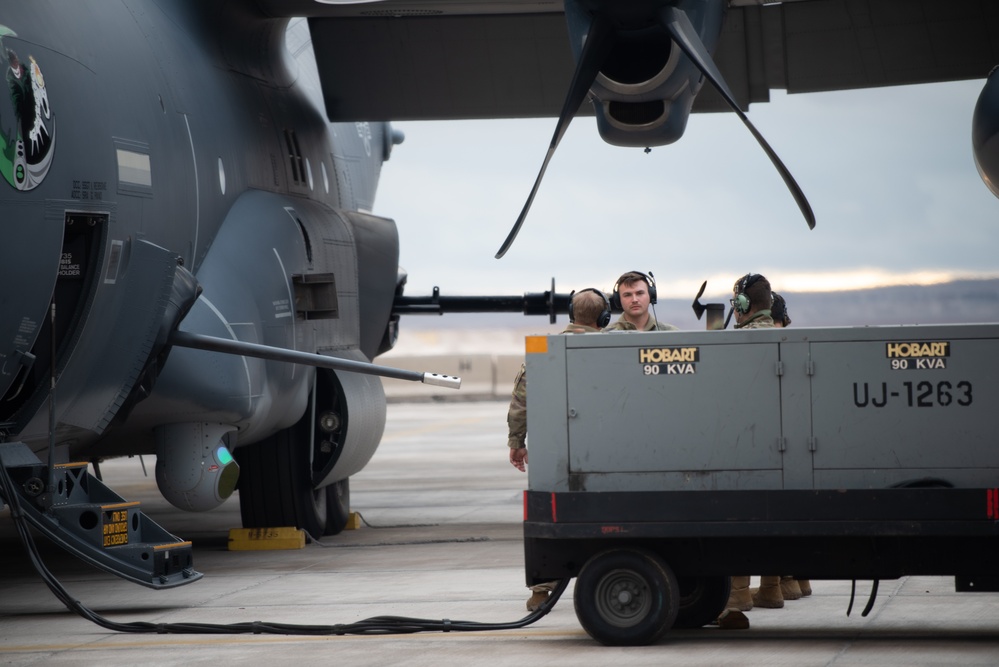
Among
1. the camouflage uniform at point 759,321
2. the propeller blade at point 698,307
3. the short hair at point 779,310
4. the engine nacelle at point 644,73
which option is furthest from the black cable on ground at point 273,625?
Answer: the engine nacelle at point 644,73

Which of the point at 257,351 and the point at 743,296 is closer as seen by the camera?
the point at 743,296

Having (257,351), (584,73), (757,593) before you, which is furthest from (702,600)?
(584,73)

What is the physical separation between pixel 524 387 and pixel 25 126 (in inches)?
121

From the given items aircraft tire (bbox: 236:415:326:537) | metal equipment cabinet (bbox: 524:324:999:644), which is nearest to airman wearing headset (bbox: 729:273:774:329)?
metal equipment cabinet (bbox: 524:324:999:644)

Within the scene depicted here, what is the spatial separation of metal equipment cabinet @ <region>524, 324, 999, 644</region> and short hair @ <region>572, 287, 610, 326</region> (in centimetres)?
92

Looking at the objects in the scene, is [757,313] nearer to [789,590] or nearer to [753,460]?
[753,460]

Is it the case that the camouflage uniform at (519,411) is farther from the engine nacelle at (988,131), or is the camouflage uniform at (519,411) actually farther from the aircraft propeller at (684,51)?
the engine nacelle at (988,131)

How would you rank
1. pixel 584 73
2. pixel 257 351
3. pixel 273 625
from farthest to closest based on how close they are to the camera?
1. pixel 584 73
2. pixel 257 351
3. pixel 273 625

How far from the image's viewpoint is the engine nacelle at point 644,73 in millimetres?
9164

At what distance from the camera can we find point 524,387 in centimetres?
763

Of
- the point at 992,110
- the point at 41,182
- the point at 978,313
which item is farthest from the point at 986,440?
the point at 978,313

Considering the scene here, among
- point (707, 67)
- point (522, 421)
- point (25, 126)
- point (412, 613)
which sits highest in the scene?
point (707, 67)

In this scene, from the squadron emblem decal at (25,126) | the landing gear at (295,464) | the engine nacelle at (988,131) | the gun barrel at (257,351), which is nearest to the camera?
the squadron emblem decal at (25,126)

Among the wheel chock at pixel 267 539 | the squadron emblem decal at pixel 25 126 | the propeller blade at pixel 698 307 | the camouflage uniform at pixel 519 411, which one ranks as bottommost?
the wheel chock at pixel 267 539
